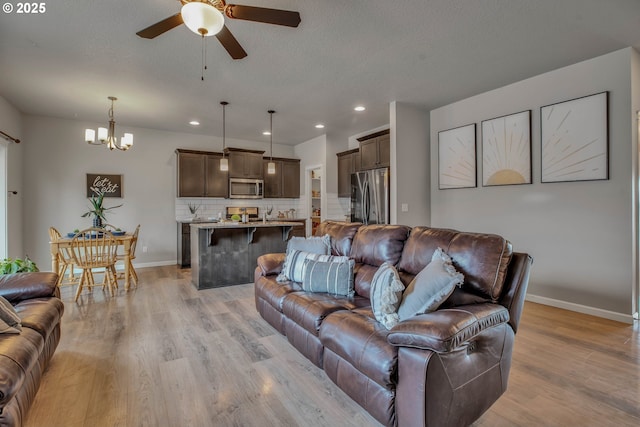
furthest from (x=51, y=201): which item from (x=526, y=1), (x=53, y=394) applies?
(x=526, y=1)

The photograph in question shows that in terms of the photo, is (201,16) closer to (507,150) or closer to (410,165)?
(410,165)

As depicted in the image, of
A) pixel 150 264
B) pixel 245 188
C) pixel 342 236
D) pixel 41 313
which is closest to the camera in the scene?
pixel 41 313

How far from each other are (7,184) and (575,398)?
6840 millimetres

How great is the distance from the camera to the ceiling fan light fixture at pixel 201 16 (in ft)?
5.79

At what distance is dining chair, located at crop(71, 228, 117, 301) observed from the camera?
404 cm

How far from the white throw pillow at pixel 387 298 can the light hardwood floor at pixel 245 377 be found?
0.55 m

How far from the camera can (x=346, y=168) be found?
21.1 feet

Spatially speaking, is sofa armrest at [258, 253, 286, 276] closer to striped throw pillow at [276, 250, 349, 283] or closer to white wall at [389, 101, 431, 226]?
striped throw pillow at [276, 250, 349, 283]

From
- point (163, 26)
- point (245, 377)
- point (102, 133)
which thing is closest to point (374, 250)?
point (245, 377)

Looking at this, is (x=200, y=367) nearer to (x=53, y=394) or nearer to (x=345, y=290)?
(x=53, y=394)

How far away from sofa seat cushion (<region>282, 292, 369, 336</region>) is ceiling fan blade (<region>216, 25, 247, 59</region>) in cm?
197

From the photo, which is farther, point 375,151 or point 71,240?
point 375,151

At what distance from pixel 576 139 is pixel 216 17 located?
3818 mm

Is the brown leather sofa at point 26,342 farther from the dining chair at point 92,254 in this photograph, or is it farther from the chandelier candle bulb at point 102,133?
the chandelier candle bulb at point 102,133
